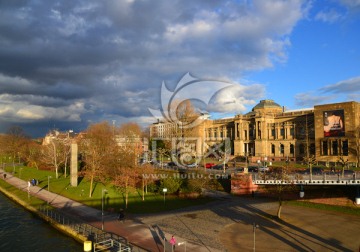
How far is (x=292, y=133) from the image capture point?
3570 inches

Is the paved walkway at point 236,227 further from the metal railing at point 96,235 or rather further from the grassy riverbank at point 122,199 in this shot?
the grassy riverbank at point 122,199

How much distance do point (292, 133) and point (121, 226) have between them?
235ft

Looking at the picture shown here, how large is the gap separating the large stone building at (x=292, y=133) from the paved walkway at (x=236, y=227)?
3355cm

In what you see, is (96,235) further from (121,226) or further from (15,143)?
(15,143)

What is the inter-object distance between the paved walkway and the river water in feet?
10.5

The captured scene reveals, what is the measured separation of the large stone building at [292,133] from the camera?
73.7 metres

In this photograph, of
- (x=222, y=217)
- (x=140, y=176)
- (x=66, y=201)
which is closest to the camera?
(x=222, y=217)

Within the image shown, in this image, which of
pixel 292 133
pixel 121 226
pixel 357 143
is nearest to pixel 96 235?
pixel 121 226

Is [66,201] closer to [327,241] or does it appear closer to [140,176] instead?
[140,176]

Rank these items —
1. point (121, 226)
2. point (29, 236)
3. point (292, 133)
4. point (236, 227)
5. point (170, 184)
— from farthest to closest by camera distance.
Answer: point (292, 133)
point (170, 184)
point (236, 227)
point (29, 236)
point (121, 226)

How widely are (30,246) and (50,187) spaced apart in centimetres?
2672

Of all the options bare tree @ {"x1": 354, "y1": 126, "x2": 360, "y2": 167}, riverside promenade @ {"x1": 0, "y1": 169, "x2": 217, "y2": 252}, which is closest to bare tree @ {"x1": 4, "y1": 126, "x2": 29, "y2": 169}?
riverside promenade @ {"x1": 0, "y1": 169, "x2": 217, "y2": 252}

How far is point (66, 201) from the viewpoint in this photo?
42.1m

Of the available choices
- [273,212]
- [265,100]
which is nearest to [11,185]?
[273,212]
